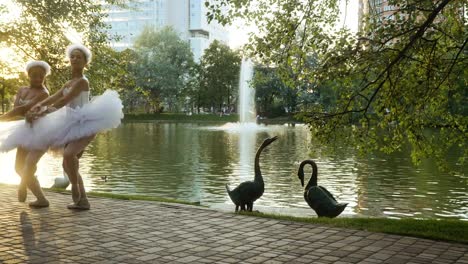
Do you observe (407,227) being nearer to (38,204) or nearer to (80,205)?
(80,205)

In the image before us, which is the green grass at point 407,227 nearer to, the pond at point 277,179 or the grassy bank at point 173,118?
the pond at point 277,179

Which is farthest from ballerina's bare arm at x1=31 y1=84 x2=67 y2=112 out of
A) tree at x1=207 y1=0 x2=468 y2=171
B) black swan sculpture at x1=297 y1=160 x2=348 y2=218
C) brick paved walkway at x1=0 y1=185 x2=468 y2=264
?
black swan sculpture at x1=297 y1=160 x2=348 y2=218

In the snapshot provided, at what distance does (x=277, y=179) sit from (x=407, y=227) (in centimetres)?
999

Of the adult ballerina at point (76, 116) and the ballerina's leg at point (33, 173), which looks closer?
the adult ballerina at point (76, 116)

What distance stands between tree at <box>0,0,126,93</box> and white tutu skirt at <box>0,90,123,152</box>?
4.47 meters

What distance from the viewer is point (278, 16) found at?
900 cm

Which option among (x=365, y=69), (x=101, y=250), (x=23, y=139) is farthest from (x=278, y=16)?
(x=101, y=250)

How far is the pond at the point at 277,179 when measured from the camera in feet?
42.1

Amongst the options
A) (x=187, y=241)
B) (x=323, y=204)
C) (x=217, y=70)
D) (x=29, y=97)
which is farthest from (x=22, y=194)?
(x=217, y=70)

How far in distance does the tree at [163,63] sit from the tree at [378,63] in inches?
2244

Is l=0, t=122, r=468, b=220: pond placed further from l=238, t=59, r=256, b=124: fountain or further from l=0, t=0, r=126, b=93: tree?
l=238, t=59, r=256, b=124: fountain

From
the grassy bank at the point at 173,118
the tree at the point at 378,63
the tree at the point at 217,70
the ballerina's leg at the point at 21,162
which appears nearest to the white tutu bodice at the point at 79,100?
the ballerina's leg at the point at 21,162

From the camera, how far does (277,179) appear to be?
17.0 m

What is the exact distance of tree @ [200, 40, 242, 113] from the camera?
7769 cm
